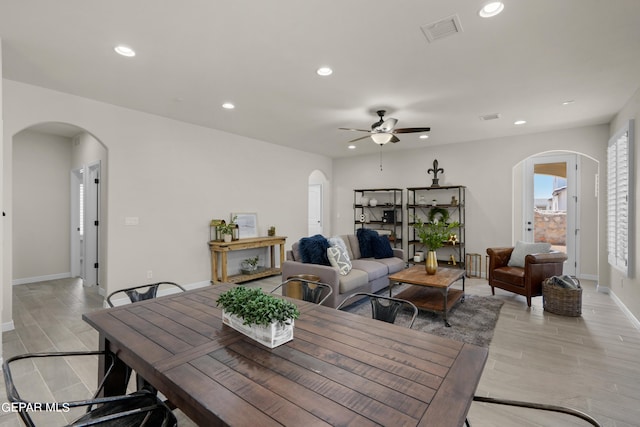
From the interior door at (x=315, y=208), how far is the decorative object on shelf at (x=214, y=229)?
11.2 ft

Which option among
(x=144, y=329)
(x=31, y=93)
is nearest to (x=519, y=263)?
(x=144, y=329)

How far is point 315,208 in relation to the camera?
873 centimetres

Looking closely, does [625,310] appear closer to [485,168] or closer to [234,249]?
[485,168]

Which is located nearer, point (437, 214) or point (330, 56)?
point (330, 56)

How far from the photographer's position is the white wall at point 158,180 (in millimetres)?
3480

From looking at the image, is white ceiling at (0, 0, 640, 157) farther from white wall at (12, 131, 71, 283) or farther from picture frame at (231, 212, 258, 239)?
white wall at (12, 131, 71, 283)

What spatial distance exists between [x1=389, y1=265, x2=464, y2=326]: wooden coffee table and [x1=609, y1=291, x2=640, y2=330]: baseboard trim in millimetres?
1777

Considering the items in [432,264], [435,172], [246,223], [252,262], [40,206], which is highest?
[435,172]

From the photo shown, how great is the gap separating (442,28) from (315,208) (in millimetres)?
6602

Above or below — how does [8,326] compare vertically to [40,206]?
below

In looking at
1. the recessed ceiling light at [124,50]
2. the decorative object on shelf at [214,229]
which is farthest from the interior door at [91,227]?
the recessed ceiling light at [124,50]

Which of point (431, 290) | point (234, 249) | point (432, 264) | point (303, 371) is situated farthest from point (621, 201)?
point (234, 249)

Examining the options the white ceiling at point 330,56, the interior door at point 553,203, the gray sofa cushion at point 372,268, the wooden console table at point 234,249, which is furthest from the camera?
the interior door at point 553,203

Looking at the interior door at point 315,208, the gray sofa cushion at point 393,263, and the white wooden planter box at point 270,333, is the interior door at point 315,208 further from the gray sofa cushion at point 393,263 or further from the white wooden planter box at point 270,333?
the white wooden planter box at point 270,333
